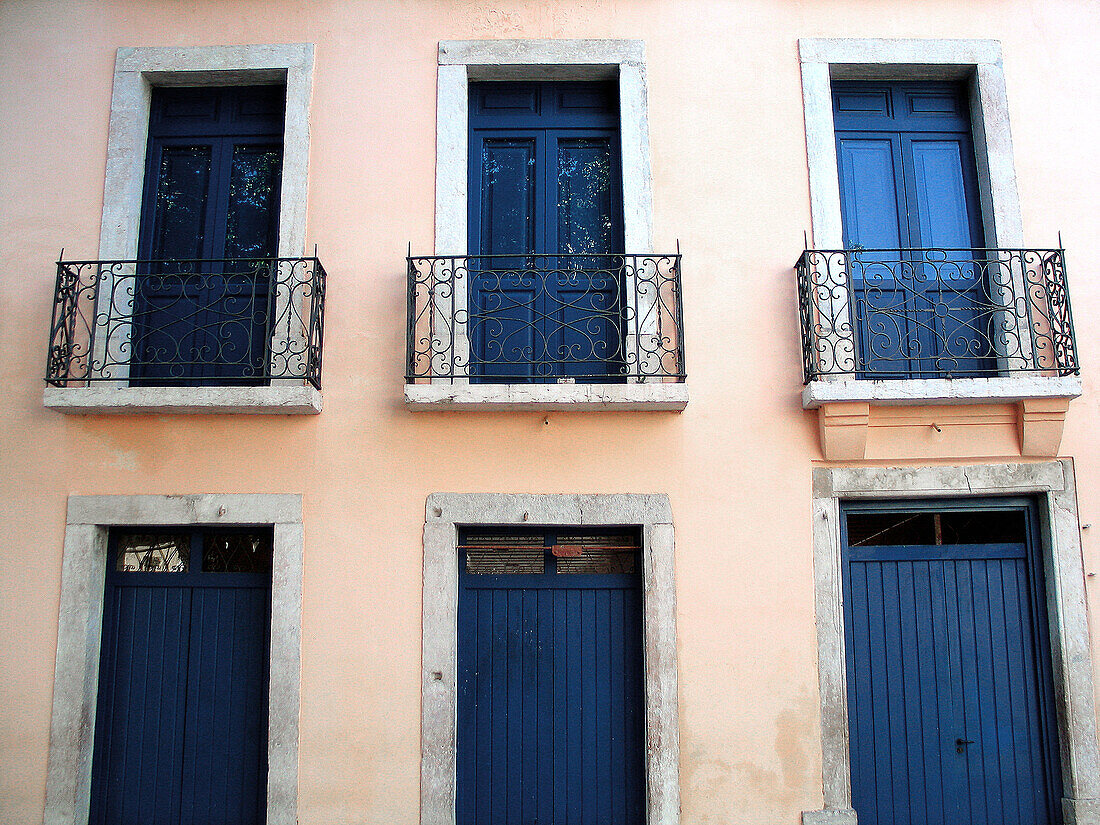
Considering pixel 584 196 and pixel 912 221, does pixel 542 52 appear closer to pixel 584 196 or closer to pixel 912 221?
pixel 584 196

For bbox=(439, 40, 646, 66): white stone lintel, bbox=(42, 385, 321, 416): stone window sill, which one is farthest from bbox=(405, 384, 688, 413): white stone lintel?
bbox=(439, 40, 646, 66): white stone lintel

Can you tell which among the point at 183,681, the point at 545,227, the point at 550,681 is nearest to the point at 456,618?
the point at 550,681

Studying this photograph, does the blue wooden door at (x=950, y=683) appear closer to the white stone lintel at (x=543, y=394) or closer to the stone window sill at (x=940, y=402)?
the stone window sill at (x=940, y=402)

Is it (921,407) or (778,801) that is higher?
(921,407)

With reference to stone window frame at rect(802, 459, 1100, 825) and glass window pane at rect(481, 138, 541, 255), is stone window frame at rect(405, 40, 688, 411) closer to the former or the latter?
glass window pane at rect(481, 138, 541, 255)

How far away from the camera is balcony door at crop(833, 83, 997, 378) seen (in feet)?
17.5

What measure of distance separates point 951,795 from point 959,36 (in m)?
5.23

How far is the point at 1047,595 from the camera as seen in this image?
498 centimetres

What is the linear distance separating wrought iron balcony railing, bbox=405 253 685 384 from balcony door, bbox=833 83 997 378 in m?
1.37

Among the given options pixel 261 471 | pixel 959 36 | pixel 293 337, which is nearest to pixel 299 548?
pixel 261 471

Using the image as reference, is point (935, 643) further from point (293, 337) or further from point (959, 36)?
point (293, 337)

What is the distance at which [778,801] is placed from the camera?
471 centimetres

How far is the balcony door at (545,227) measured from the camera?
5.36 m

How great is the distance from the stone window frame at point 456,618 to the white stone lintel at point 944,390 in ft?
4.22
